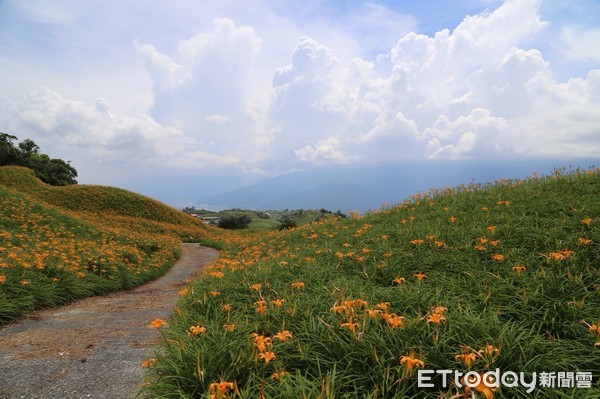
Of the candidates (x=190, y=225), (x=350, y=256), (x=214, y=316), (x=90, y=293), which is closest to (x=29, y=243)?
(x=90, y=293)

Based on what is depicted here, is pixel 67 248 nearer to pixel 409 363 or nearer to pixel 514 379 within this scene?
pixel 409 363

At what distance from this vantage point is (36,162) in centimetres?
4200

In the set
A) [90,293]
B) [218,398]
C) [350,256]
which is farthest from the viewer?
[90,293]

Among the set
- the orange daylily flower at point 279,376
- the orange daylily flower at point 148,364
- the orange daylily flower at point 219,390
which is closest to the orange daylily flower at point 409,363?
the orange daylily flower at point 279,376

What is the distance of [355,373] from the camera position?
8.71 feet

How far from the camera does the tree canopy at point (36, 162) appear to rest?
38.9m

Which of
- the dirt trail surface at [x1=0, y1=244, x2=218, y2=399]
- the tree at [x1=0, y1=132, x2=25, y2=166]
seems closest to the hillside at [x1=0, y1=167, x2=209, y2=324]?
the dirt trail surface at [x1=0, y1=244, x2=218, y2=399]

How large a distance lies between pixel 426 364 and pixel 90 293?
8057mm

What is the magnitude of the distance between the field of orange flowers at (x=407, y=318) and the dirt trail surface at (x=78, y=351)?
0.51 m

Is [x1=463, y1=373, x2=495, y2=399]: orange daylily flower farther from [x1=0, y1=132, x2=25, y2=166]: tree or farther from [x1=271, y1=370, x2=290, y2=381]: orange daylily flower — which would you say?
[x1=0, y1=132, x2=25, y2=166]: tree

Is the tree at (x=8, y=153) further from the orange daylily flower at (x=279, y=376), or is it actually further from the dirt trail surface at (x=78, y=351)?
the orange daylily flower at (x=279, y=376)

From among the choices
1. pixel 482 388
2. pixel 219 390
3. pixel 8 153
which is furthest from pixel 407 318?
pixel 8 153

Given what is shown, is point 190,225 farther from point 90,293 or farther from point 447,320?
point 447,320

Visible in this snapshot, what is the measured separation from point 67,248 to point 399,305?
32.5ft
